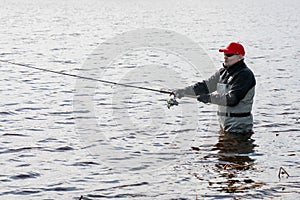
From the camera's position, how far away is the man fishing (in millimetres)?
12648

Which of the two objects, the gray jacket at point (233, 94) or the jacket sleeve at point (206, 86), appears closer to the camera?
the gray jacket at point (233, 94)

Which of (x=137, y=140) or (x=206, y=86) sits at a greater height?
(x=206, y=86)

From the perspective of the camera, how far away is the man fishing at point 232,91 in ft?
41.5

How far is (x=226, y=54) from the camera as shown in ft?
41.8

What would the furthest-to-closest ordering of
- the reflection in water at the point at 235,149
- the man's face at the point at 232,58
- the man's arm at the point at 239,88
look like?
the man's face at the point at 232,58
the man's arm at the point at 239,88
the reflection in water at the point at 235,149

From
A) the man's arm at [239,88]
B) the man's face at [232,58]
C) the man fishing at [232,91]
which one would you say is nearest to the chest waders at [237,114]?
the man fishing at [232,91]

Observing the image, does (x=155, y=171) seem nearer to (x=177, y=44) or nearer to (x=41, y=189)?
Answer: (x=41, y=189)

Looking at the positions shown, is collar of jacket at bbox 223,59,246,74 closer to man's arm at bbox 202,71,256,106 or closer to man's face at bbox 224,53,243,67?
man's face at bbox 224,53,243,67

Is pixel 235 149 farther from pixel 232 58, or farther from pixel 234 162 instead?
pixel 232 58

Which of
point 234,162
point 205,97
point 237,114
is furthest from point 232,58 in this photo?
point 234,162

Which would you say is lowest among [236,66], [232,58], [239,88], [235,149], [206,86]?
[235,149]

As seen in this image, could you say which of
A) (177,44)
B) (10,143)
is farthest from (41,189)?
(177,44)

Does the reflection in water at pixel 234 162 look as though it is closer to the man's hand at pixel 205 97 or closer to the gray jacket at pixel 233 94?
the gray jacket at pixel 233 94

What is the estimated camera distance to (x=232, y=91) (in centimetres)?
1266
